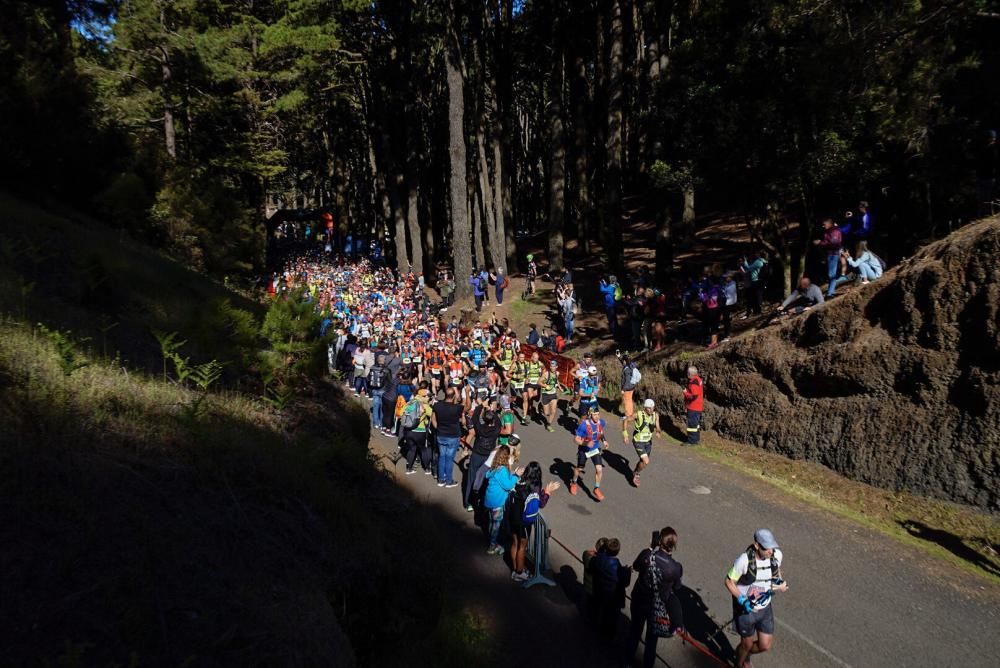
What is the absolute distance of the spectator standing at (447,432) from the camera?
36.2ft

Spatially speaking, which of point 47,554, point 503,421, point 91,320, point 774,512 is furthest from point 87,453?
point 774,512

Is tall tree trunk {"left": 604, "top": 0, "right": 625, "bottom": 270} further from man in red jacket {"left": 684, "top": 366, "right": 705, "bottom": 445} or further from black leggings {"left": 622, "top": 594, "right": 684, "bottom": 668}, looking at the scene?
black leggings {"left": 622, "top": 594, "right": 684, "bottom": 668}

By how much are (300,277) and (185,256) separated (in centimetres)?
1213

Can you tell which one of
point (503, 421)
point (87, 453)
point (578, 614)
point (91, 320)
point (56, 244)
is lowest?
point (578, 614)

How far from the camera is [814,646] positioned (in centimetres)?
671

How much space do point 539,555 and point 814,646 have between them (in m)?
3.32

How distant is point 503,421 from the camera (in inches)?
472

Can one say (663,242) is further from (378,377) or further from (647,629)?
(647,629)

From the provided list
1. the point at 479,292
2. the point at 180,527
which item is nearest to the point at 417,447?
Result: the point at 180,527

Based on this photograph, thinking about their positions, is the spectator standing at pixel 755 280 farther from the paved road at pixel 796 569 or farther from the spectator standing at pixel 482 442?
the spectator standing at pixel 482 442

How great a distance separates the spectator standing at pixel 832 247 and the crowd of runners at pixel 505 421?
3695 millimetres

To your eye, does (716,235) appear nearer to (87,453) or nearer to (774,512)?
(774,512)

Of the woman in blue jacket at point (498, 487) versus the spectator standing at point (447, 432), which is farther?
the spectator standing at point (447, 432)

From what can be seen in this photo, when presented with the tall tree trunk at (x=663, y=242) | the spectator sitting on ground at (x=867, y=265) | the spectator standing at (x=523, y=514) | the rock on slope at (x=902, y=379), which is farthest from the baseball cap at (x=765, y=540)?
the tall tree trunk at (x=663, y=242)
